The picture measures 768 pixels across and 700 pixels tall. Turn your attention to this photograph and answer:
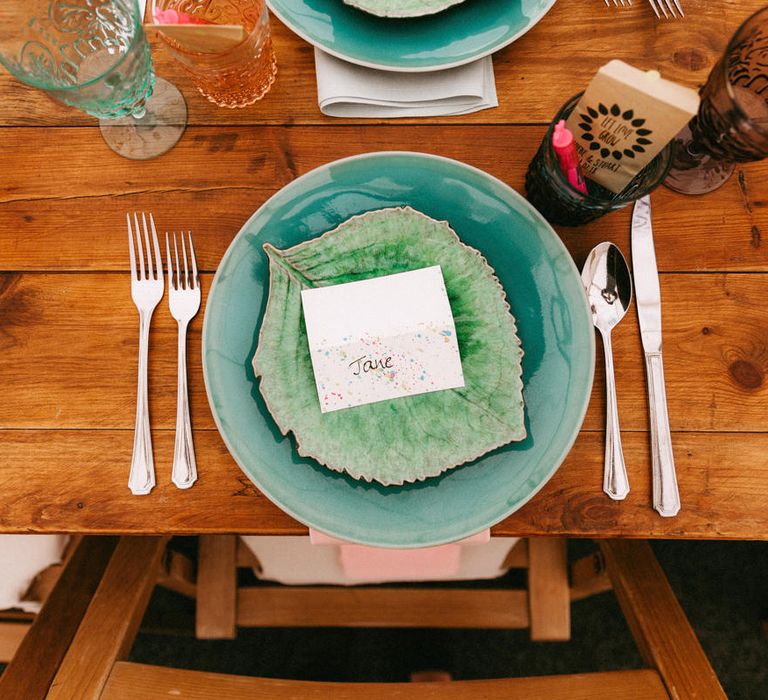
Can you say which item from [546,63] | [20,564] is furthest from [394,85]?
[20,564]

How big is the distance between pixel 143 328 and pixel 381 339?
254mm

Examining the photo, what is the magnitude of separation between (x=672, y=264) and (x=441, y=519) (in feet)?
1.23

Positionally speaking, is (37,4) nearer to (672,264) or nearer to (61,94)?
(61,94)

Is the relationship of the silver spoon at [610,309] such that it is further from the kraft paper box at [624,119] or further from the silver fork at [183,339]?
the silver fork at [183,339]

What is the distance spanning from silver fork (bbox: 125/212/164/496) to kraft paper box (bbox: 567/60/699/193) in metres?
0.44

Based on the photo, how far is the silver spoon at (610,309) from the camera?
1.81 ft

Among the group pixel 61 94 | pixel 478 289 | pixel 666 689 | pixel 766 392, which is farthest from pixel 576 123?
pixel 666 689

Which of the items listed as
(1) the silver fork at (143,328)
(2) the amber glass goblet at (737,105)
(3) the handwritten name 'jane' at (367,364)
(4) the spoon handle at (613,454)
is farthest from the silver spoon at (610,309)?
(1) the silver fork at (143,328)

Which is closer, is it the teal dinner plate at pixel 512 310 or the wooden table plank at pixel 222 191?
the teal dinner plate at pixel 512 310

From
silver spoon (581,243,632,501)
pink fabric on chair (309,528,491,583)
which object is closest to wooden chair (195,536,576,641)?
pink fabric on chair (309,528,491,583)

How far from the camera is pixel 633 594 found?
2.49ft

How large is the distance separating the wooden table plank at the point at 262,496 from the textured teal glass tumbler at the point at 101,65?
0.33m

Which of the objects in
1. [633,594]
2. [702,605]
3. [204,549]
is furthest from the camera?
[702,605]

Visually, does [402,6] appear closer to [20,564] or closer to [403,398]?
[403,398]
